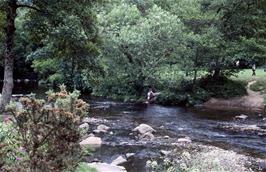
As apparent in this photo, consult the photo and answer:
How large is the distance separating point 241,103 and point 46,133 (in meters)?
26.8

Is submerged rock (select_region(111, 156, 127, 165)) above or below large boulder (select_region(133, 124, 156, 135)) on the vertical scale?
below

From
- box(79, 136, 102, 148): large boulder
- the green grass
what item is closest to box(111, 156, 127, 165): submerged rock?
box(79, 136, 102, 148): large boulder

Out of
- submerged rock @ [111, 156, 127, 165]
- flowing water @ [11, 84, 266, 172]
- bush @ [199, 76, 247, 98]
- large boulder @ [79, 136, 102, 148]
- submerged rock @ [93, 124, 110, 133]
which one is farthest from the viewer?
bush @ [199, 76, 247, 98]

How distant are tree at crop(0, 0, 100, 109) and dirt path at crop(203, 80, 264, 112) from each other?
60.3ft

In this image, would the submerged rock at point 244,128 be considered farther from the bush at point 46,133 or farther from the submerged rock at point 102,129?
the bush at point 46,133

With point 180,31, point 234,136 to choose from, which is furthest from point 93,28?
point 180,31

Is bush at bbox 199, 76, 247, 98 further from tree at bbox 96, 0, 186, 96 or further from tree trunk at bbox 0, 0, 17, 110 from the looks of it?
tree trunk at bbox 0, 0, 17, 110

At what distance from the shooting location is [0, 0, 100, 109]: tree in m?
14.2

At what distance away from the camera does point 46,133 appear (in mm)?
6426

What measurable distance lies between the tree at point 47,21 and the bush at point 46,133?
7856mm

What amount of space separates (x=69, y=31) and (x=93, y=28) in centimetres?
235

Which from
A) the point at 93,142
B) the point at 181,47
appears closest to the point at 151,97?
the point at 181,47

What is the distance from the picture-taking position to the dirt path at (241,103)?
3083 centimetres

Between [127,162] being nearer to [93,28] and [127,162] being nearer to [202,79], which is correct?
[93,28]
